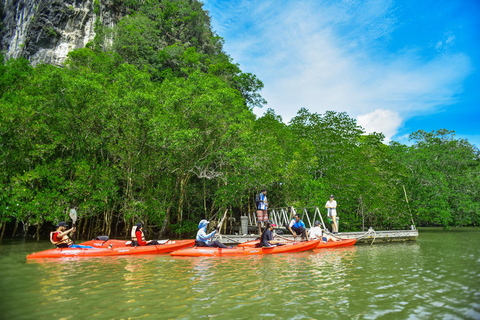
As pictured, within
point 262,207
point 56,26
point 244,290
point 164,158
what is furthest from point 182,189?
point 56,26

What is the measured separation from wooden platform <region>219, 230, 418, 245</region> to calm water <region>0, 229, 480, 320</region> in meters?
5.71

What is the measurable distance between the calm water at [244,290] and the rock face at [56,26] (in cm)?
3875

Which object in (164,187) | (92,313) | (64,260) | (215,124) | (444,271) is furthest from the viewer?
(164,187)

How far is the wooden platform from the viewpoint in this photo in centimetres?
1482

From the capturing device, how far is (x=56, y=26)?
39781mm

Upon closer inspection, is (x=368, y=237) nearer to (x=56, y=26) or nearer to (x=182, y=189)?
(x=182, y=189)

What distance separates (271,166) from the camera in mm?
18406

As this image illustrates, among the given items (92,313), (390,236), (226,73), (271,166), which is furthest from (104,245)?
(226,73)

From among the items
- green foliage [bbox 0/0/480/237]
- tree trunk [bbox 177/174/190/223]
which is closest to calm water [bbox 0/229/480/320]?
green foliage [bbox 0/0/480/237]

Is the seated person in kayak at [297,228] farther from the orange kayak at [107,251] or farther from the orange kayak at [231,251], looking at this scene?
the orange kayak at [107,251]

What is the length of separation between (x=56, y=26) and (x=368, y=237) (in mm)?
44749

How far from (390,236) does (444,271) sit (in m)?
9.99

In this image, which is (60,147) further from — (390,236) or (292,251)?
(390,236)

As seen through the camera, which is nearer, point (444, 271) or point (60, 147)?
point (444, 271)
